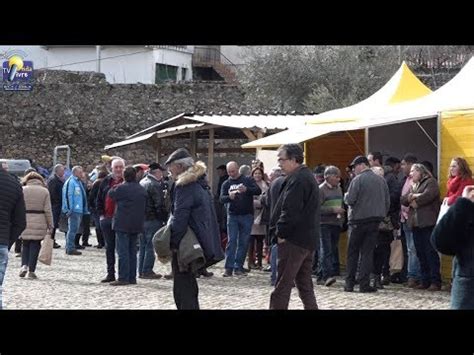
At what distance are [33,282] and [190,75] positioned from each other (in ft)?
131

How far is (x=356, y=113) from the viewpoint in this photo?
55.3ft

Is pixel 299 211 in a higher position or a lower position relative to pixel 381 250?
higher

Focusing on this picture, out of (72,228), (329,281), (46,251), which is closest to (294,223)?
(329,281)

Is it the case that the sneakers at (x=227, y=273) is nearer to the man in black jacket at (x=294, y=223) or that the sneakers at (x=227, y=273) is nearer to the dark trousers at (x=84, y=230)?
the man in black jacket at (x=294, y=223)

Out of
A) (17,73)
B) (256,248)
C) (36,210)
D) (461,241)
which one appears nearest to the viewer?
(461,241)

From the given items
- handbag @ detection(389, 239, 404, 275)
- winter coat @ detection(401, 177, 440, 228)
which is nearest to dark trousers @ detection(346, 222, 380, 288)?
winter coat @ detection(401, 177, 440, 228)

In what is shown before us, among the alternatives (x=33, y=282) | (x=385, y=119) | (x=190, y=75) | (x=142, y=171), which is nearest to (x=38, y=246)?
(x=33, y=282)

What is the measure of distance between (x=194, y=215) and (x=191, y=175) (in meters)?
0.38

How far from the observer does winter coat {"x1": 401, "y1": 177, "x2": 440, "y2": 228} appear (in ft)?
45.6

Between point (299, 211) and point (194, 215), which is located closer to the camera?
point (194, 215)

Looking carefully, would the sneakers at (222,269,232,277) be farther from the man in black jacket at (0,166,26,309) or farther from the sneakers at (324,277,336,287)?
the man in black jacket at (0,166,26,309)

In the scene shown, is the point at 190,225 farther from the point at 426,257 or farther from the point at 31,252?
the point at 31,252

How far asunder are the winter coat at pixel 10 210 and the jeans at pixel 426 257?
6141 mm
